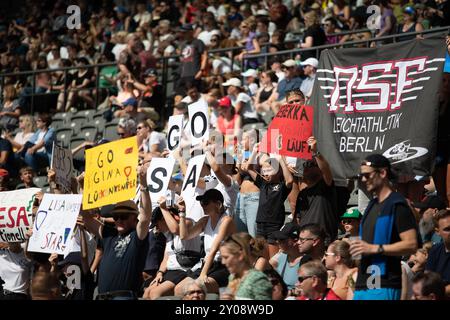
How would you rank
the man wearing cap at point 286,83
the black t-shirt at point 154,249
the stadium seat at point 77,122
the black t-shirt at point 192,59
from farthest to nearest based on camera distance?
1. the stadium seat at point 77,122
2. the black t-shirt at point 192,59
3. the man wearing cap at point 286,83
4. the black t-shirt at point 154,249

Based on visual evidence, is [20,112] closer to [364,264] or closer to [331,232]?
[331,232]

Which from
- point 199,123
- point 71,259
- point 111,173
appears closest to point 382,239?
point 111,173

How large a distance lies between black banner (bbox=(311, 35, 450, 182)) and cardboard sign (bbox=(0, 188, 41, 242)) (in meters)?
3.18

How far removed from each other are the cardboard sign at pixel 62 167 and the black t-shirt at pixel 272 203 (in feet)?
7.20

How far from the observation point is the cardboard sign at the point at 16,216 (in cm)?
1052

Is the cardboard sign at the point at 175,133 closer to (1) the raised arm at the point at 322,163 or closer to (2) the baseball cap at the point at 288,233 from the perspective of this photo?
(1) the raised arm at the point at 322,163

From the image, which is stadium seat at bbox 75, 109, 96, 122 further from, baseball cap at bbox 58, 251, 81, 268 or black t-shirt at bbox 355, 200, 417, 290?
black t-shirt at bbox 355, 200, 417, 290

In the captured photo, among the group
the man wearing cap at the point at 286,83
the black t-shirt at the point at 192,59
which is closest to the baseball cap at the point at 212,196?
the man wearing cap at the point at 286,83

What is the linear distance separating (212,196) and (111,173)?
105cm

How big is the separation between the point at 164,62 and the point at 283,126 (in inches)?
320

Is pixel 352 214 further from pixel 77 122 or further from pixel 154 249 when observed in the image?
pixel 77 122

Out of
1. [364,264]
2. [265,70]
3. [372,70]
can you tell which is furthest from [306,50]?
[364,264]

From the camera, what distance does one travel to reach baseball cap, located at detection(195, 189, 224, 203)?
374 inches
